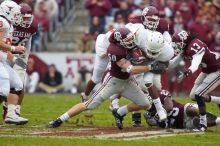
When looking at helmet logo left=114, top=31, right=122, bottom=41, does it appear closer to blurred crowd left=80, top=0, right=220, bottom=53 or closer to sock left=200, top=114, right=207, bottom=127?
sock left=200, top=114, right=207, bottom=127

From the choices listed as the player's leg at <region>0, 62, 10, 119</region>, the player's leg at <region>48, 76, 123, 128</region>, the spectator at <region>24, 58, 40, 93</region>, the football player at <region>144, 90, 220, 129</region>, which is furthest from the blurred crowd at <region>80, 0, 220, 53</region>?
the player's leg at <region>0, 62, 10, 119</region>

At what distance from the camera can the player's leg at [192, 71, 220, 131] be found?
34.8ft

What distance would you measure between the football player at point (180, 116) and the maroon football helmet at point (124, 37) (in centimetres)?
125

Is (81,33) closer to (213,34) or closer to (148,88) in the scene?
(213,34)

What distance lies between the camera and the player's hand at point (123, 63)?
10.1 m

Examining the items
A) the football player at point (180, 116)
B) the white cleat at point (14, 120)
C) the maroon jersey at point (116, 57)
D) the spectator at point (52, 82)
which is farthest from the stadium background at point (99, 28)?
the maroon jersey at point (116, 57)

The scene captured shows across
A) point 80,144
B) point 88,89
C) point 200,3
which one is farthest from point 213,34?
point 80,144

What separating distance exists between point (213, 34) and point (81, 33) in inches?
164

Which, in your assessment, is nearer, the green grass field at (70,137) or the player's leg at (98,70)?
the green grass field at (70,137)

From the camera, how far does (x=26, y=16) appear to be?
444 inches

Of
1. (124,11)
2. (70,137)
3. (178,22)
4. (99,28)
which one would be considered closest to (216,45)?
(178,22)

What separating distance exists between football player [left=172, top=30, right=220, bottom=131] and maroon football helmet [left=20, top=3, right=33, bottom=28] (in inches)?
84.0

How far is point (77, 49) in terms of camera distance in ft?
66.2

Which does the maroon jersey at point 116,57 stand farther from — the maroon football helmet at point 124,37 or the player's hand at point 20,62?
the player's hand at point 20,62
